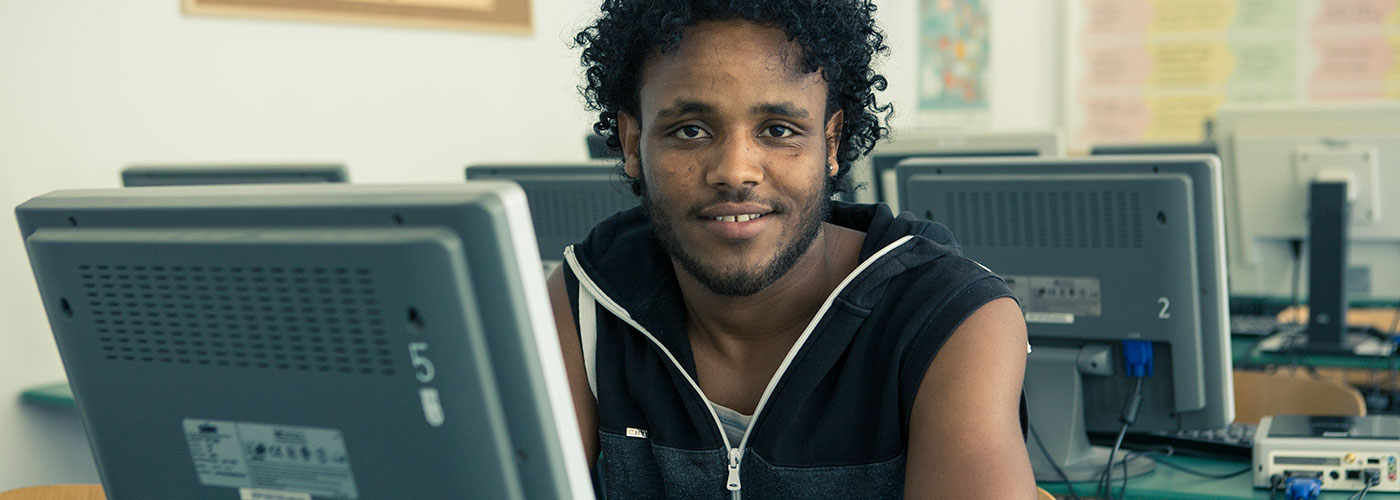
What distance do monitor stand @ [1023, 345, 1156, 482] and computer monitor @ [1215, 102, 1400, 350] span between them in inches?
45.9

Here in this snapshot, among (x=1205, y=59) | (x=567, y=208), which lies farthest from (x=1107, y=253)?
(x=1205, y=59)

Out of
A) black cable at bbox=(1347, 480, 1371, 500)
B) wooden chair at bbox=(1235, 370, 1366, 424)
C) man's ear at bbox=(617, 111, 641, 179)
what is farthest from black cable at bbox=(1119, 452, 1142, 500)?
man's ear at bbox=(617, 111, 641, 179)

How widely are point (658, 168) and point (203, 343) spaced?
0.59 metres

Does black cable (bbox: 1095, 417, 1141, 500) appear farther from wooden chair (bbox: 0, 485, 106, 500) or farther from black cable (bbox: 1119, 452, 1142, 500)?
wooden chair (bbox: 0, 485, 106, 500)

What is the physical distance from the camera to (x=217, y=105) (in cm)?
283

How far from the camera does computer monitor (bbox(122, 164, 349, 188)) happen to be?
219 centimetres

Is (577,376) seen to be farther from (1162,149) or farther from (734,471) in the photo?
(1162,149)

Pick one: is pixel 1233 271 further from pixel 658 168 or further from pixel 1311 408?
pixel 658 168

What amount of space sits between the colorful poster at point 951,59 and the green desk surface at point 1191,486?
159 inches

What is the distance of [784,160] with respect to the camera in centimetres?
119

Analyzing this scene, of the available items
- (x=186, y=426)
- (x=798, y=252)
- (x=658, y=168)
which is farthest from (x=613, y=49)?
(x=186, y=426)

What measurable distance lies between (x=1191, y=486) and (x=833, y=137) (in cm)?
78

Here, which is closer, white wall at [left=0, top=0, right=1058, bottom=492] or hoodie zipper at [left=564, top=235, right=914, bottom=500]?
hoodie zipper at [left=564, top=235, right=914, bottom=500]

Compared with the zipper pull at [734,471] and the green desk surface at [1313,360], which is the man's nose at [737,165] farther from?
the green desk surface at [1313,360]
